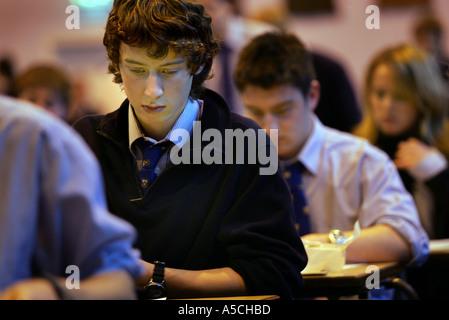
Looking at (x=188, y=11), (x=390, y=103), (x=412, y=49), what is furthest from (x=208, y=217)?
(x=412, y=49)

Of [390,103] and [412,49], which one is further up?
[412,49]

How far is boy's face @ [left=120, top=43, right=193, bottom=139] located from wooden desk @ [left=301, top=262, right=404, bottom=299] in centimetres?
72

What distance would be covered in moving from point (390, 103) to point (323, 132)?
795mm

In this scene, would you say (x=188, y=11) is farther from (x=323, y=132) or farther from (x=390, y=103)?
(x=390, y=103)

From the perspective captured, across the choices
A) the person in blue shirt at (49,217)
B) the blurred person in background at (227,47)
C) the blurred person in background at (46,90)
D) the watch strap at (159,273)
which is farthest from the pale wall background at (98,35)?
the person in blue shirt at (49,217)

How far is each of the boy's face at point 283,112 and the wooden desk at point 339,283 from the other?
0.66 meters

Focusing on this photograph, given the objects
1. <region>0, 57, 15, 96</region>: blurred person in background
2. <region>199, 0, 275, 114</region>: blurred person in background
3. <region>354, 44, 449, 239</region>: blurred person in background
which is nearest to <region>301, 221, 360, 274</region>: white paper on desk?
<region>354, 44, 449, 239</region>: blurred person in background

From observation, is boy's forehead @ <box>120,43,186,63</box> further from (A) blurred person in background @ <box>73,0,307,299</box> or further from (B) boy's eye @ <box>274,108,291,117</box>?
(B) boy's eye @ <box>274,108,291,117</box>

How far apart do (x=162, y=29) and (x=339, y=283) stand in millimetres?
970

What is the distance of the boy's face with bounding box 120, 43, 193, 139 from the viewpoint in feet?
6.31

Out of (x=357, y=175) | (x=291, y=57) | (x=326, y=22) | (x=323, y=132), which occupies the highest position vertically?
(x=326, y=22)

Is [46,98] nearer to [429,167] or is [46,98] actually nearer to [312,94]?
[312,94]

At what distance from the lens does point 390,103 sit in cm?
359

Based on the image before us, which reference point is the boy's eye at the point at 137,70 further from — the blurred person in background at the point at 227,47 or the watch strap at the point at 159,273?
the blurred person in background at the point at 227,47
